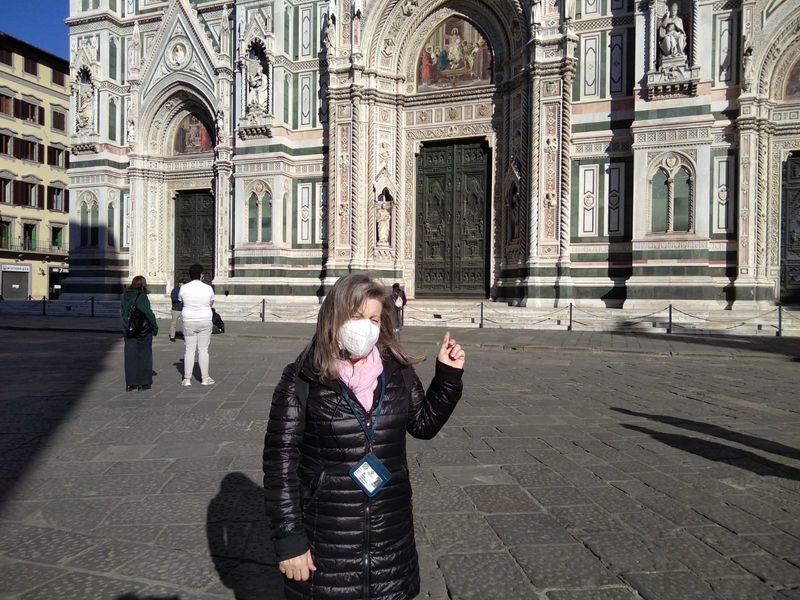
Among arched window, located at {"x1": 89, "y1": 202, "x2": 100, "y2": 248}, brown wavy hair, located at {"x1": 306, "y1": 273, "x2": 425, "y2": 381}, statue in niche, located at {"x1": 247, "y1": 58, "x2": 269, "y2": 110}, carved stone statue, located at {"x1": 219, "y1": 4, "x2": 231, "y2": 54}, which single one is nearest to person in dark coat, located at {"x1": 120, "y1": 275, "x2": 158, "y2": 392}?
brown wavy hair, located at {"x1": 306, "y1": 273, "x2": 425, "y2": 381}

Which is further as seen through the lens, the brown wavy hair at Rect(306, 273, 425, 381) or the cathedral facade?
the cathedral facade

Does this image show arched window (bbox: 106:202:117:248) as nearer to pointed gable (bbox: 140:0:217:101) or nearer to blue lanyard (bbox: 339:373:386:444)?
pointed gable (bbox: 140:0:217:101)

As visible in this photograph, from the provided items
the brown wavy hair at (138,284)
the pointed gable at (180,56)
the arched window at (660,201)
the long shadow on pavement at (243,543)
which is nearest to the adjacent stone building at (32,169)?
the pointed gable at (180,56)

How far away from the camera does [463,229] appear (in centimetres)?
1873

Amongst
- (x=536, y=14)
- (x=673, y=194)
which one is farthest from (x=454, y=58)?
(x=673, y=194)

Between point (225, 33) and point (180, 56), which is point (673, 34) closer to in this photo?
point (225, 33)

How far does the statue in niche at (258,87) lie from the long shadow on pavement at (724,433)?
55.0 ft

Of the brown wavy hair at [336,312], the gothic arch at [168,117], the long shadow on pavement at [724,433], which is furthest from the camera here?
the gothic arch at [168,117]

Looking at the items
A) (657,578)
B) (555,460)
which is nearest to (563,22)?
(555,460)

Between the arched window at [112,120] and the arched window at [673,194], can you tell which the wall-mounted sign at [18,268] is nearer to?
the arched window at [112,120]

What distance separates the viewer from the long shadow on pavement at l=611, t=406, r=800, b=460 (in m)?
4.59

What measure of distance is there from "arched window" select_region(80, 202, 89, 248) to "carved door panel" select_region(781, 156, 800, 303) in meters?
22.8

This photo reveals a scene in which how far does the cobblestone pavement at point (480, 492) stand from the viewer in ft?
8.74

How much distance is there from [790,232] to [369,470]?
1729 cm
